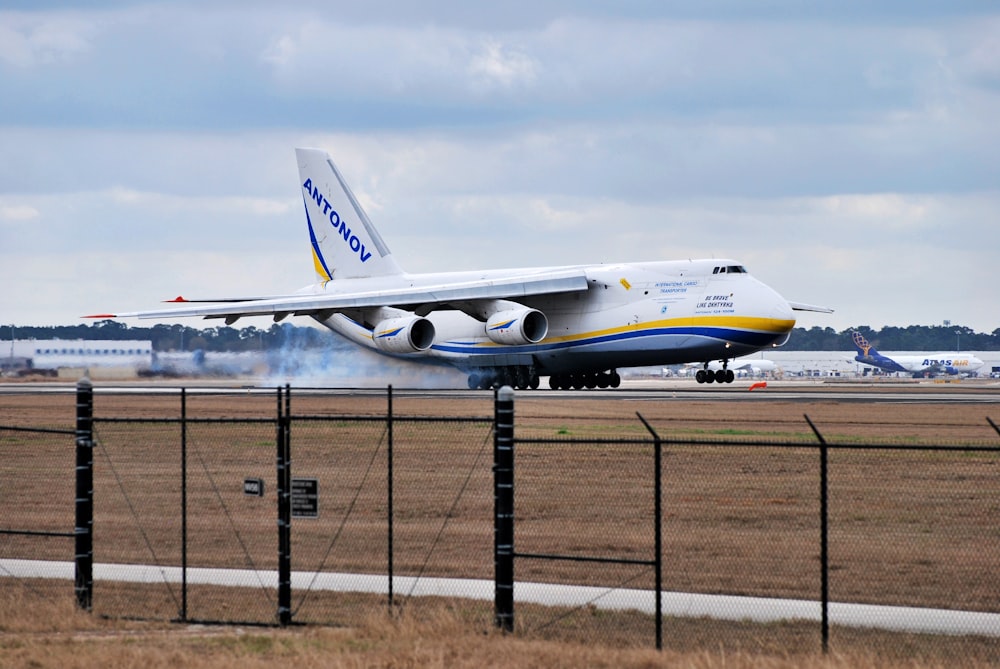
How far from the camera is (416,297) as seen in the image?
5272cm

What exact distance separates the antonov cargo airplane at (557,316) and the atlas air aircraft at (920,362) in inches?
3246

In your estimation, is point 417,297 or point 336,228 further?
point 336,228

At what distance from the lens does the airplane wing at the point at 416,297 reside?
51.5 metres

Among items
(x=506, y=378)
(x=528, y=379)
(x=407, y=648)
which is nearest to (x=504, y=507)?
(x=407, y=648)

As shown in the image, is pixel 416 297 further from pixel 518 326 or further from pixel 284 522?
pixel 284 522

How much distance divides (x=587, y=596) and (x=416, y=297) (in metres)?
37.2

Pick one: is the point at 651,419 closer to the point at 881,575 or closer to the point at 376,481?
the point at 376,481

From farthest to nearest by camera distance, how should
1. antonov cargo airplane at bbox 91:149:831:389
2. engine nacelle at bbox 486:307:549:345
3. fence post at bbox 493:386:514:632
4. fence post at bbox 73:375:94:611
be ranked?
engine nacelle at bbox 486:307:549:345 → antonov cargo airplane at bbox 91:149:831:389 → fence post at bbox 73:375:94:611 → fence post at bbox 493:386:514:632

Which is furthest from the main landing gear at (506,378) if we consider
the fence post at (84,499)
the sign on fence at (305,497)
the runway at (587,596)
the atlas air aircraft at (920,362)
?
the atlas air aircraft at (920,362)

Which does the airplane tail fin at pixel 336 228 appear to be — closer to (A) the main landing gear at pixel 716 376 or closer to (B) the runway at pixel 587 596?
(A) the main landing gear at pixel 716 376

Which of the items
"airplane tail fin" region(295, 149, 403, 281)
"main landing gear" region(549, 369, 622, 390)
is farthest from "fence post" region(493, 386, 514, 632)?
"airplane tail fin" region(295, 149, 403, 281)

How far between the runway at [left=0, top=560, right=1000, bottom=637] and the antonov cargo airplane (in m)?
32.3

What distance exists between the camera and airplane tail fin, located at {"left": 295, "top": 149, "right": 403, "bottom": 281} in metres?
62.5

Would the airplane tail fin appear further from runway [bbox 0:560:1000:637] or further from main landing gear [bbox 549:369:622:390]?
runway [bbox 0:560:1000:637]
